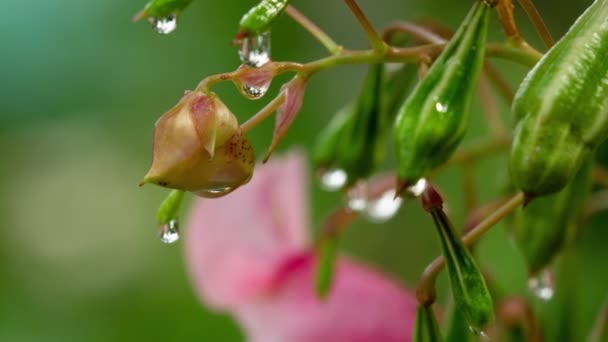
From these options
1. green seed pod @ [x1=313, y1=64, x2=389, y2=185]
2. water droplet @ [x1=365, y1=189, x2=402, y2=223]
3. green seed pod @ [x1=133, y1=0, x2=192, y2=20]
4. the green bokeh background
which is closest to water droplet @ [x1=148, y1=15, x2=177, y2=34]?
green seed pod @ [x1=133, y1=0, x2=192, y2=20]

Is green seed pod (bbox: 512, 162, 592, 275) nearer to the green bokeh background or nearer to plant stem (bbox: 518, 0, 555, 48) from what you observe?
plant stem (bbox: 518, 0, 555, 48)

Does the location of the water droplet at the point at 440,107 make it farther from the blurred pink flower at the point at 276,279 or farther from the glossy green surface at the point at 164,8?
the blurred pink flower at the point at 276,279

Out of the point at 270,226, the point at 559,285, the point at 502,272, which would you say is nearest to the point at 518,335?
the point at 559,285

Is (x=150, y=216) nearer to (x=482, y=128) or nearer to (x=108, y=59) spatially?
(x=108, y=59)

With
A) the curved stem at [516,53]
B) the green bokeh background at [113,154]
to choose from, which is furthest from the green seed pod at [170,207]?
the green bokeh background at [113,154]

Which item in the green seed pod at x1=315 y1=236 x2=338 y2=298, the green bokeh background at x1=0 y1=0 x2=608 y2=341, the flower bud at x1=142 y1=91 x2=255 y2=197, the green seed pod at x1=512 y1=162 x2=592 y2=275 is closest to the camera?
the flower bud at x1=142 y1=91 x2=255 y2=197

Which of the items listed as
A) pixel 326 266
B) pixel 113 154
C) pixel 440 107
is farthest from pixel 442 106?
pixel 113 154

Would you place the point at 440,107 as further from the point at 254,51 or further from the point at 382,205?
the point at 382,205
